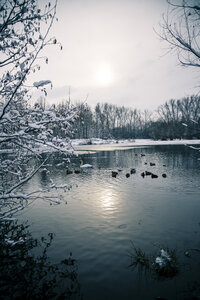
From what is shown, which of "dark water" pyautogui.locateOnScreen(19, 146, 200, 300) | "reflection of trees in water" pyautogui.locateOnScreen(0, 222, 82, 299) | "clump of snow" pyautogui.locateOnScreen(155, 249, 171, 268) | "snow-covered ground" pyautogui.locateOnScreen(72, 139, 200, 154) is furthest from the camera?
"snow-covered ground" pyautogui.locateOnScreen(72, 139, 200, 154)

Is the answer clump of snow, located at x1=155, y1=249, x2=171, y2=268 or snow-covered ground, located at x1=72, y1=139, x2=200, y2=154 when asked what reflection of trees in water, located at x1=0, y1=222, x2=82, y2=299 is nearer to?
clump of snow, located at x1=155, y1=249, x2=171, y2=268

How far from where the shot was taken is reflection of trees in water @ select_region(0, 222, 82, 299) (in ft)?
15.2

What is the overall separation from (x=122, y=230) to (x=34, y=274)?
3.74 m

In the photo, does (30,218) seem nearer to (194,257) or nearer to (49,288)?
(49,288)

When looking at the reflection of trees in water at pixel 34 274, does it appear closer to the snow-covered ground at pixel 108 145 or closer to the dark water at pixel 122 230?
the dark water at pixel 122 230

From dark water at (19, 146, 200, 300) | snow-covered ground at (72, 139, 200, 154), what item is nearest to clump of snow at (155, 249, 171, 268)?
dark water at (19, 146, 200, 300)

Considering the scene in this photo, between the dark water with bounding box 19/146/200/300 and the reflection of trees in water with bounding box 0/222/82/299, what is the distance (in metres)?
0.29

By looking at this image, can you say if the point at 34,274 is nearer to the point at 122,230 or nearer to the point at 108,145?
the point at 122,230

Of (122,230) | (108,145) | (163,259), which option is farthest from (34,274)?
(108,145)

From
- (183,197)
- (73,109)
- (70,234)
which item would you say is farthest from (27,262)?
(183,197)

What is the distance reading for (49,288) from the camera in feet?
15.7

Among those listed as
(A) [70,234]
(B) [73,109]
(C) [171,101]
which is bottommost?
(A) [70,234]

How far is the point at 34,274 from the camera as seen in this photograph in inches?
208

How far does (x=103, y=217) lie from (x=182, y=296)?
516cm
